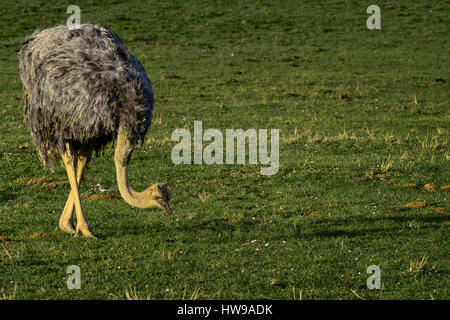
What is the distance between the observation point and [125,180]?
32.1 ft

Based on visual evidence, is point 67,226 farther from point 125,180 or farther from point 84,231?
point 125,180

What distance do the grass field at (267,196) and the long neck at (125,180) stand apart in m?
0.84

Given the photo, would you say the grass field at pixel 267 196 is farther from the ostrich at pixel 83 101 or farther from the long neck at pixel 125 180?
the ostrich at pixel 83 101

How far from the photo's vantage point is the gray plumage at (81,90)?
994cm

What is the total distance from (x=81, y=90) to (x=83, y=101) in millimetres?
180

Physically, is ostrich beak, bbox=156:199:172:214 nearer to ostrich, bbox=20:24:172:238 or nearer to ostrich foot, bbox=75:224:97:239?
ostrich, bbox=20:24:172:238

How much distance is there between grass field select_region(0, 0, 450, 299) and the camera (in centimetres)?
908

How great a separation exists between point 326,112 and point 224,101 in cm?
367

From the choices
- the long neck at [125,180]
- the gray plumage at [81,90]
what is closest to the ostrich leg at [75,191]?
the gray plumage at [81,90]

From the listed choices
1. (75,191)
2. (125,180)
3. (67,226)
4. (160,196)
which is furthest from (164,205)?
(67,226)

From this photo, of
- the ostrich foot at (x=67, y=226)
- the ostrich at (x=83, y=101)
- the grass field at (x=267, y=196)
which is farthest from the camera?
the ostrich foot at (x=67, y=226)

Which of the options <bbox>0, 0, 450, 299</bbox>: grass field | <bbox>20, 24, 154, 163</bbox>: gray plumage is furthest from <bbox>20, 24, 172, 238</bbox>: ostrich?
<bbox>0, 0, 450, 299</bbox>: grass field

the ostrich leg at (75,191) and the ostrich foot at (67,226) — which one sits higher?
the ostrich leg at (75,191)
